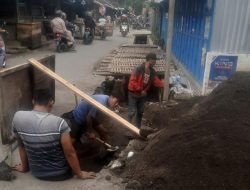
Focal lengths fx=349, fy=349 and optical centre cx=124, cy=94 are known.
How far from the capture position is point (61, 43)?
57.3ft

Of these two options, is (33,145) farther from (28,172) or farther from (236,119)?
(236,119)

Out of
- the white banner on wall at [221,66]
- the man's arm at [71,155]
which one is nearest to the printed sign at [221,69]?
the white banner on wall at [221,66]

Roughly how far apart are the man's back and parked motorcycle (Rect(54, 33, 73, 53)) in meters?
13.3

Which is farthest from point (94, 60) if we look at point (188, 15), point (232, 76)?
point (232, 76)

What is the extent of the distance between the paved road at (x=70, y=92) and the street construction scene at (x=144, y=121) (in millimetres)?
24

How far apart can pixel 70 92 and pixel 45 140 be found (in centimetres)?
543

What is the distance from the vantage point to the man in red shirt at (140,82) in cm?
652

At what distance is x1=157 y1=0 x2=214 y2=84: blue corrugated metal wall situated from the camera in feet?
28.3

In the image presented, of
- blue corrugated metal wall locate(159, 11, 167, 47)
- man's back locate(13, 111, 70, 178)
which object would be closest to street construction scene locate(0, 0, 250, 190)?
man's back locate(13, 111, 70, 178)

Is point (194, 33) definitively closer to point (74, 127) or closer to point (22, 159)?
point (74, 127)

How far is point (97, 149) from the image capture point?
6039 millimetres

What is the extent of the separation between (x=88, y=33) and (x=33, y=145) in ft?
60.2

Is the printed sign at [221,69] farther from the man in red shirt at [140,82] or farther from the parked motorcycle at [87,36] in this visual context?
the parked motorcycle at [87,36]

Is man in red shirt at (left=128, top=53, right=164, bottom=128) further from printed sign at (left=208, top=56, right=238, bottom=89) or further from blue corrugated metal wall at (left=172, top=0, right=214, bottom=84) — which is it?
blue corrugated metal wall at (left=172, top=0, right=214, bottom=84)
